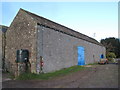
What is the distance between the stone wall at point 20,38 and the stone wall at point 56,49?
696 mm

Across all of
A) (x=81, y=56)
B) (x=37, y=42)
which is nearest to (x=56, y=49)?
(x=37, y=42)

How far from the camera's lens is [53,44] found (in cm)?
1372

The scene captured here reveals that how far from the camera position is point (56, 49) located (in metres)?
14.1

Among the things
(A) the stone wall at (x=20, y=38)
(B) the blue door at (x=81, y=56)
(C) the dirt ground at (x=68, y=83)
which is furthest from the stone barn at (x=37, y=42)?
(B) the blue door at (x=81, y=56)

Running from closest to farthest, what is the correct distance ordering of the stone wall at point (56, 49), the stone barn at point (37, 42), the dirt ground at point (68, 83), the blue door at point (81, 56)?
the dirt ground at point (68, 83) < the stone barn at point (37, 42) < the stone wall at point (56, 49) < the blue door at point (81, 56)

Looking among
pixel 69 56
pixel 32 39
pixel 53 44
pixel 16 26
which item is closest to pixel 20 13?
pixel 16 26

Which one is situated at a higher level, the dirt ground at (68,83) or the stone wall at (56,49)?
the stone wall at (56,49)

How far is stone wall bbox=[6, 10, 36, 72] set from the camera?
11.8 m

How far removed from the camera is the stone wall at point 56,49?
1219 cm

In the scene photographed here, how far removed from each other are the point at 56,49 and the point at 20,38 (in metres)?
4.09

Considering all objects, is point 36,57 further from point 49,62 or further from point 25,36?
point 25,36

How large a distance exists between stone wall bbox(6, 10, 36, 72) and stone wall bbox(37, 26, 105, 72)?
0.70 meters

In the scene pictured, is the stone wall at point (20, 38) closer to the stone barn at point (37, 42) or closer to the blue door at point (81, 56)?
the stone barn at point (37, 42)

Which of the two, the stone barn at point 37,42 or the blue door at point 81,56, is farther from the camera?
the blue door at point 81,56
